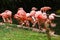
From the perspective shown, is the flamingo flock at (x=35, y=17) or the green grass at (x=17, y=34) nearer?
the flamingo flock at (x=35, y=17)

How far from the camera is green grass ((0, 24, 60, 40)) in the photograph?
6176 mm

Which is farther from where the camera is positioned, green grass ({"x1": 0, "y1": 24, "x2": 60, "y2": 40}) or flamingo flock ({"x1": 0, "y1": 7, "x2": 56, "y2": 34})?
green grass ({"x1": 0, "y1": 24, "x2": 60, "y2": 40})

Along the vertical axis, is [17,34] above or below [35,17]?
below

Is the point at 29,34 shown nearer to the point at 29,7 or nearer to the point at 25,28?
the point at 25,28

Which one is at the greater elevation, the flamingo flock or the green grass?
the flamingo flock

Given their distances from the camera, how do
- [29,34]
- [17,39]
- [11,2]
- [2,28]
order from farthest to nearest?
[11,2], [2,28], [29,34], [17,39]

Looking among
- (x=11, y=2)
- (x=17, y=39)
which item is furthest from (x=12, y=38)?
(x=11, y=2)

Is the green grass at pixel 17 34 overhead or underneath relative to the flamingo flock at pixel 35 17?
underneath

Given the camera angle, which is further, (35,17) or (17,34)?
(17,34)

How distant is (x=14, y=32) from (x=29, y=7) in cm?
676

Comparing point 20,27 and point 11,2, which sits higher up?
point 11,2

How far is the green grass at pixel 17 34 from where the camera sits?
618 centimetres

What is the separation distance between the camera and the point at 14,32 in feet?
22.7

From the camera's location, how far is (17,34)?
668cm
